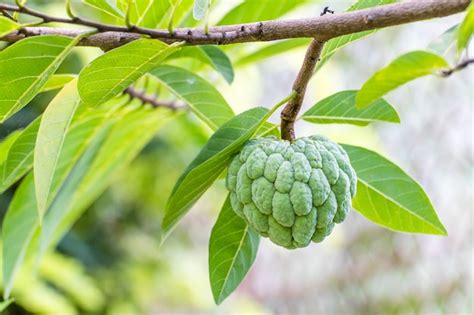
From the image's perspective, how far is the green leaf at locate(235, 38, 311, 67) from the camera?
3.89ft

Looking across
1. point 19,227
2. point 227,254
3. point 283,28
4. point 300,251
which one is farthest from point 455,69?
point 300,251

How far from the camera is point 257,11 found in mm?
1134

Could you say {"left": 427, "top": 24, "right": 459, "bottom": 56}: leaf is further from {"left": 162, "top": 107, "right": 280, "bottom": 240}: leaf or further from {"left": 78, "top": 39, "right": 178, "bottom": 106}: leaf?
{"left": 78, "top": 39, "right": 178, "bottom": 106}: leaf

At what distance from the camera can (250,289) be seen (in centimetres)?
550

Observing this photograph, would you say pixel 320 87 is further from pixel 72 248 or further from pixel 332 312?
pixel 332 312

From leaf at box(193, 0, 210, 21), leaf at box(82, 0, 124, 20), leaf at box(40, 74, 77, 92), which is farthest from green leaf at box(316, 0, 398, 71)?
leaf at box(40, 74, 77, 92)

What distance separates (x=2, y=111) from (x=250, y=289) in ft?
16.1

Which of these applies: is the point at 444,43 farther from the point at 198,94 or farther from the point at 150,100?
the point at 150,100

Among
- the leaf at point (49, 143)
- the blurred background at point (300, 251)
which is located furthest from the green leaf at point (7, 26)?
the blurred background at point (300, 251)

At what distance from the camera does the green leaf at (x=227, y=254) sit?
35.0 inches

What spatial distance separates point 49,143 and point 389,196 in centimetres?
46

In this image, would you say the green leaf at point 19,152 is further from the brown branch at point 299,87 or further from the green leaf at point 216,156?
→ the brown branch at point 299,87

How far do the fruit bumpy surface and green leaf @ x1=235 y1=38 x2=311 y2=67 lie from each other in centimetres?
41

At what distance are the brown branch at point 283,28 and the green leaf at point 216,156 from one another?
110 millimetres
